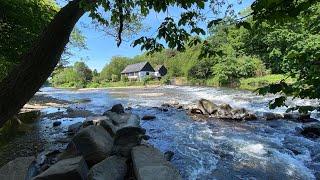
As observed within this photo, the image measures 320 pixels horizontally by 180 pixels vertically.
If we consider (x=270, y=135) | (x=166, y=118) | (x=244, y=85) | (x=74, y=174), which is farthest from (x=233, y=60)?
(x=74, y=174)

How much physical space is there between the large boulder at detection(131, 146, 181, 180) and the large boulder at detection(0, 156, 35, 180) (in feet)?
8.85

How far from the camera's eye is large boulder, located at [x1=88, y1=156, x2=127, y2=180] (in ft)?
26.9

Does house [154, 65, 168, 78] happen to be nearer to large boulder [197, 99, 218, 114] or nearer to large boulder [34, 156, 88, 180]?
large boulder [197, 99, 218, 114]

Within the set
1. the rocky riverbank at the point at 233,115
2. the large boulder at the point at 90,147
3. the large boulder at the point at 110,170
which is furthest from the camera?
the rocky riverbank at the point at 233,115

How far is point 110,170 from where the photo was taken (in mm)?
8641

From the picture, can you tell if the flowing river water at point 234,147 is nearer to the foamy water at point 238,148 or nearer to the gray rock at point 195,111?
the foamy water at point 238,148

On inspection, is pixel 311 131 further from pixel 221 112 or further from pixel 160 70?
pixel 160 70

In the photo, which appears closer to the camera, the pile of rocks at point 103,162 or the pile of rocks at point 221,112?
the pile of rocks at point 103,162

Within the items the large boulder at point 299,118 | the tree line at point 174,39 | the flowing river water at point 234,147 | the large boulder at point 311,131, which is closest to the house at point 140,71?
the large boulder at point 299,118

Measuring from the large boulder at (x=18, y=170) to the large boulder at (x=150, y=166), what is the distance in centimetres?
270

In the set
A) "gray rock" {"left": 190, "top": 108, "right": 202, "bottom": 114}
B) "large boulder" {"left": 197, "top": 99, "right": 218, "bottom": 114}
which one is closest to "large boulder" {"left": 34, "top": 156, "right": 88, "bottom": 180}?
"large boulder" {"left": 197, "top": 99, "right": 218, "bottom": 114}

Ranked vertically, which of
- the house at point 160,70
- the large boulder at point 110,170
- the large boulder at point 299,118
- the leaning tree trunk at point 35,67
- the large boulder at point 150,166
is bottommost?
the large boulder at point 299,118

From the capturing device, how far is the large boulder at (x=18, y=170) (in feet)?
26.9

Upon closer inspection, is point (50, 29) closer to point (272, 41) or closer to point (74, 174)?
point (74, 174)
